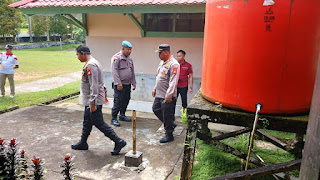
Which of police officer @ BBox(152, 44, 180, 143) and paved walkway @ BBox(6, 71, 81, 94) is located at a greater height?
police officer @ BBox(152, 44, 180, 143)

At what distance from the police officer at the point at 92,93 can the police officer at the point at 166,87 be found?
945 millimetres

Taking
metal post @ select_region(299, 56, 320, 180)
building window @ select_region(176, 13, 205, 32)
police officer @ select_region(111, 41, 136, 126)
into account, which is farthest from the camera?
building window @ select_region(176, 13, 205, 32)

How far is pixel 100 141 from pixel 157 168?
1.47m

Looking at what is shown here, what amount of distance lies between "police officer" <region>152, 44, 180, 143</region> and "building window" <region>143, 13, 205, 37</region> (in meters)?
1.85

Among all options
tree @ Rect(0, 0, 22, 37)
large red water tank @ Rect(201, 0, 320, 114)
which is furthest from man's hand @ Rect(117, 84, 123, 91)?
tree @ Rect(0, 0, 22, 37)

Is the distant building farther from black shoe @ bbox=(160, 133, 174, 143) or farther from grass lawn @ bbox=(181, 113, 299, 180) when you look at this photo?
grass lawn @ bbox=(181, 113, 299, 180)

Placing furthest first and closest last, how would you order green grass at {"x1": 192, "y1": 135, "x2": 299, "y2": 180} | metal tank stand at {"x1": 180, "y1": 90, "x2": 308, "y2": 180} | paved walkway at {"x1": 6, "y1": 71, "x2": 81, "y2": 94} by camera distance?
paved walkway at {"x1": 6, "y1": 71, "x2": 81, "y2": 94} → green grass at {"x1": 192, "y1": 135, "x2": 299, "y2": 180} → metal tank stand at {"x1": 180, "y1": 90, "x2": 308, "y2": 180}

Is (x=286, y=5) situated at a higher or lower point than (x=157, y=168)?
higher

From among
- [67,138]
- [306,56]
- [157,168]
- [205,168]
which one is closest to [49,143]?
[67,138]

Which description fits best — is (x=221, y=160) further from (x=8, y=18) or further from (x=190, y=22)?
(x=8, y=18)

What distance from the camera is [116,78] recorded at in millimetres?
5289

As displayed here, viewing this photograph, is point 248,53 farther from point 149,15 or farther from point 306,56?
point 149,15

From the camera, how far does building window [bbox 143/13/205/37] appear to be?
5.92m

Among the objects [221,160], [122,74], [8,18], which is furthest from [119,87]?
[8,18]
